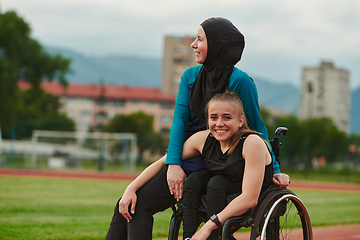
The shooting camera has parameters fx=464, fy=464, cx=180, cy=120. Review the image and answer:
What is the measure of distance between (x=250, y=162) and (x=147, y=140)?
89.9 feet

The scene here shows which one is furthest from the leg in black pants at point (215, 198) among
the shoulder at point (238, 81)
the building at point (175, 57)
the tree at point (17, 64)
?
the building at point (175, 57)

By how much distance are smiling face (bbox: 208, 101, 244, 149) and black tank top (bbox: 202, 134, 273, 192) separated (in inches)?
2.3

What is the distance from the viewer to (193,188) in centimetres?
241

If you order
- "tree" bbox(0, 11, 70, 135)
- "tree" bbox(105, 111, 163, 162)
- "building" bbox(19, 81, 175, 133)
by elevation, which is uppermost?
"tree" bbox(0, 11, 70, 135)

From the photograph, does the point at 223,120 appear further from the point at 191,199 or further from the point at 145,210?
the point at 145,210

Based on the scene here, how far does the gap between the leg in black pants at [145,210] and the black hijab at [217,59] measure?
46cm

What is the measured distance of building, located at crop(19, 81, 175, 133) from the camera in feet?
270

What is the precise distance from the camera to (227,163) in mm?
2402

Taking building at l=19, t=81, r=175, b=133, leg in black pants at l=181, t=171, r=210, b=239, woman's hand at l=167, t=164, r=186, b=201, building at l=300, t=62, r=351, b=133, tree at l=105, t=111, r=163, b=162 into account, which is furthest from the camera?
building at l=300, t=62, r=351, b=133

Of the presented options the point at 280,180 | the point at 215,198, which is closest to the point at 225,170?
the point at 215,198

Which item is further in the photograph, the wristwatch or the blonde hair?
the blonde hair

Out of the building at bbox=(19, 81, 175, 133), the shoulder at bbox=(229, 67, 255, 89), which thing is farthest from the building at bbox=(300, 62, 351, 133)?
the shoulder at bbox=(229, 67, 255, 89)

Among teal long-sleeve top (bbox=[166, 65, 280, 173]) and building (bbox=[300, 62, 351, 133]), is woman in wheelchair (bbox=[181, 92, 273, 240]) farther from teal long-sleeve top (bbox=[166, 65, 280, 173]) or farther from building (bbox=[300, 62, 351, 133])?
building (bbox=[300, 62, 351, 133])

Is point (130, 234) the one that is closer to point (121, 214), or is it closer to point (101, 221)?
point (121, 214)
